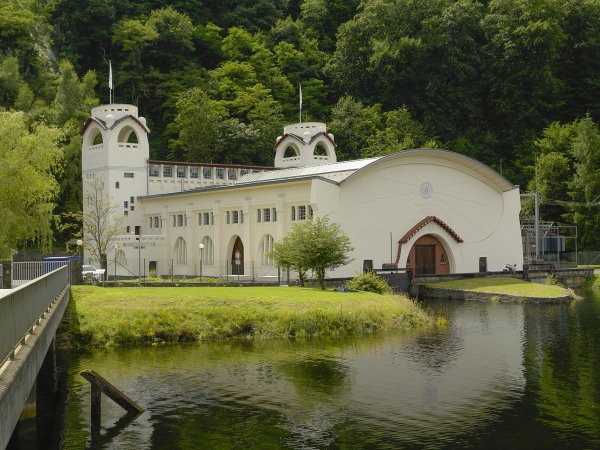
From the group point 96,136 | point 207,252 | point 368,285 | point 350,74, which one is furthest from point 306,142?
point 368,285

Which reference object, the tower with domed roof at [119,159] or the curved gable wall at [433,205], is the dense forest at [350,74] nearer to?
the tower with domed roof at [119,159]

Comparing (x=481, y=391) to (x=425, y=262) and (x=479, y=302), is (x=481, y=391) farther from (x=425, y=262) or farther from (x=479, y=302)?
(x=425, y=262)

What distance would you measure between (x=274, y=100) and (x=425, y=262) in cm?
4394

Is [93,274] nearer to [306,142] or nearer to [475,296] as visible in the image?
[475,296]

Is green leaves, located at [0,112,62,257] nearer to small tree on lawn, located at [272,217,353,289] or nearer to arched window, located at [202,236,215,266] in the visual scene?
small tree on lawn, located at [272,217,353,289]

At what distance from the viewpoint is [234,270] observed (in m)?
64.7

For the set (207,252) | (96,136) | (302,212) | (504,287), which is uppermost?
(96,136)

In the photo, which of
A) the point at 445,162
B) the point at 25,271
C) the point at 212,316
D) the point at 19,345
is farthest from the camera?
the point at 445,162

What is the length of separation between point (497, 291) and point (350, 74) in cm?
5808

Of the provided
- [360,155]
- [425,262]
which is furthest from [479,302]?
[360,155]

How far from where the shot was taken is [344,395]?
2400 centimetres

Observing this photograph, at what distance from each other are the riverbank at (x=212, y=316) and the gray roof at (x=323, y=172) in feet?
67.3

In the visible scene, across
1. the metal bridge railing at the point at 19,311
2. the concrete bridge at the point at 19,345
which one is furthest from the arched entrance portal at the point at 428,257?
the concrete bridge at the point at 19,345

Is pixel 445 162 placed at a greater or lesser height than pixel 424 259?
greater
